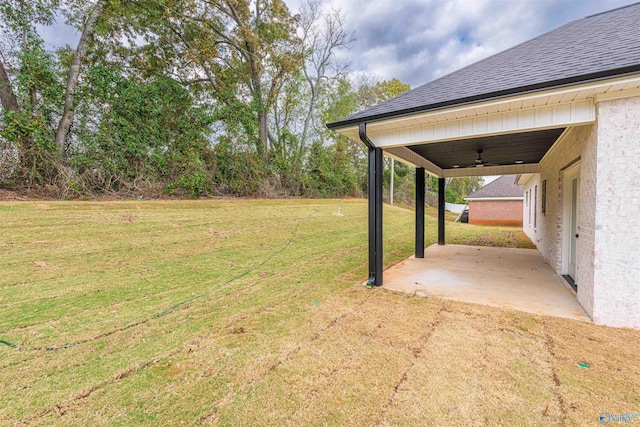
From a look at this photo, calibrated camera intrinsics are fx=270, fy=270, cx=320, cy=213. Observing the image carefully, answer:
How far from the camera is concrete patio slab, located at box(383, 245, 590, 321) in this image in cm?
389

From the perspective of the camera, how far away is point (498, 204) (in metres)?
18.4

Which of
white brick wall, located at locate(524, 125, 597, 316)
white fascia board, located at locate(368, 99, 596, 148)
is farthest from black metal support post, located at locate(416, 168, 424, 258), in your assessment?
white fascia board, located at locate(368, 99, 596, 148)

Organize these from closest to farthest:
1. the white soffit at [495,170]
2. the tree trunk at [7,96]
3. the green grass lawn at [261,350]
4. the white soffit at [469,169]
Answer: the green grass lawn at [261,350] < the tree trunk at [7,96] < the white soffit at [469,169] < the white soffit at [495,170]

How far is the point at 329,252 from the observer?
24.3ft

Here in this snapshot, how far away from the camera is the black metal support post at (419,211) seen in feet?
23.5

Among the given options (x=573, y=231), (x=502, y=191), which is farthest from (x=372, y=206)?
(x=502, y=191)

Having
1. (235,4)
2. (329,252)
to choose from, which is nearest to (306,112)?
(235,4)

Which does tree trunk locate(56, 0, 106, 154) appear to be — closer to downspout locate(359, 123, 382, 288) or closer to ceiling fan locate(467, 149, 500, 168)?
downspout locate(359, 123, 382, 288)

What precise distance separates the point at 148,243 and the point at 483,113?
6840 millimetres

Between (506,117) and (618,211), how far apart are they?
5.25 feet

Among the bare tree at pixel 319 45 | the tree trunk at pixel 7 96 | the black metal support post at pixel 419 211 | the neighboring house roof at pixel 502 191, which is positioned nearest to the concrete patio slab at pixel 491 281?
the black metal support post at pixel 419 211

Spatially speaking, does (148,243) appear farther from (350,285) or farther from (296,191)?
(296,191)

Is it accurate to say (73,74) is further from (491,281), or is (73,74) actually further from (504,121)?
(491,281)

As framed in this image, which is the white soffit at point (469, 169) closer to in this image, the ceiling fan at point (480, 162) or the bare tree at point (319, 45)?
the ceiling fan at point (480, 162)
